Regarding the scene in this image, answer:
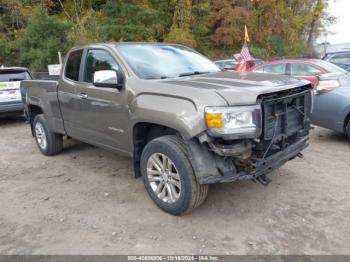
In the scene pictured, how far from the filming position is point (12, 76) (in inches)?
350

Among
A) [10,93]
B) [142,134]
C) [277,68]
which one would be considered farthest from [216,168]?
[10,93]

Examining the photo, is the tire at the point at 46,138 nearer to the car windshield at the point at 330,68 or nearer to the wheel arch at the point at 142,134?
the wheel arch at the point at 142,134

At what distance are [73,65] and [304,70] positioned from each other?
640cm

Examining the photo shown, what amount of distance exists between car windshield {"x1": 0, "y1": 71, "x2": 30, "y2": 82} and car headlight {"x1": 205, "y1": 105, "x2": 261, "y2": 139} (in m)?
7.54

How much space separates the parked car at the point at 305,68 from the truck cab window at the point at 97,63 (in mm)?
5529

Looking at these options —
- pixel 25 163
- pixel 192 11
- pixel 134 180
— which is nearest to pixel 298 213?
pixel 134 180

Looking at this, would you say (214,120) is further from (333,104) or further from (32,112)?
(32,112)

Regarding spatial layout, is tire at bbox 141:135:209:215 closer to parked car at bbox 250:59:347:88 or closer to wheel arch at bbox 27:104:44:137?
wheel arch at bbox 27:104:44:137

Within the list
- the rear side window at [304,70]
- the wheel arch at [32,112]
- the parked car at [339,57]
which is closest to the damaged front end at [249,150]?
the wheel arch at [32,112]

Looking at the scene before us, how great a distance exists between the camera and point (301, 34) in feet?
126

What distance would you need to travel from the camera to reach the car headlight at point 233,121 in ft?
9.77

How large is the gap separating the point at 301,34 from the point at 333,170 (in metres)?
37.7

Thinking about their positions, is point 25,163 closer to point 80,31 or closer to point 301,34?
point 80,31

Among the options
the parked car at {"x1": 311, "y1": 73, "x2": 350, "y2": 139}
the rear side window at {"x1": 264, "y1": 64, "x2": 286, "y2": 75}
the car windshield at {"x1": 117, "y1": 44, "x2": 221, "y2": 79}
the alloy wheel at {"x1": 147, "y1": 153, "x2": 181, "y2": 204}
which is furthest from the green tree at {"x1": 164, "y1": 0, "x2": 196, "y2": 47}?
the alloy wheel at {"x1": 147, "y1": 153, "x2": 181, "y2": 204}
